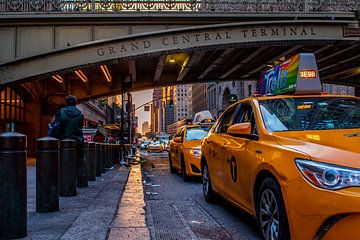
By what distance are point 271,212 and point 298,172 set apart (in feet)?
2.45

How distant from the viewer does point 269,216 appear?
437 centimetres

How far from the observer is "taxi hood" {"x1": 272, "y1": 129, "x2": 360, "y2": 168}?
3.61 m

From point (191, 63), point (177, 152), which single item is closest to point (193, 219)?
point (177, 152)

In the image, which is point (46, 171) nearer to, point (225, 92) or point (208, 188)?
point (208, 188)

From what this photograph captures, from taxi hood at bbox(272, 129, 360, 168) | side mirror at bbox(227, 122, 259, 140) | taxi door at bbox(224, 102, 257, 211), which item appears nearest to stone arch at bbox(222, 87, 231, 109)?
taxi door at bbox(224, 102, 257, 211)

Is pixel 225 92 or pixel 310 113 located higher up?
pixel 225 92

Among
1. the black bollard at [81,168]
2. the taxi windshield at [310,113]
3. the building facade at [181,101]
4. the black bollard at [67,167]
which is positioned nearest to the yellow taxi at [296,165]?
the taxi windshield at [310,113]

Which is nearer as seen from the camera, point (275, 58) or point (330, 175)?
point (330, 175)

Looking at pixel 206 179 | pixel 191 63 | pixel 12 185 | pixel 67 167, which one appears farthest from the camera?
pixel 191 63

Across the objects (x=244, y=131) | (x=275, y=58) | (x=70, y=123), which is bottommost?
(x=244, y=131)

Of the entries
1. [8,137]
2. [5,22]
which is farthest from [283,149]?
[5,22]

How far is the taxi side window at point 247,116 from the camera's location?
5.37 m

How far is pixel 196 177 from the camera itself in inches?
478

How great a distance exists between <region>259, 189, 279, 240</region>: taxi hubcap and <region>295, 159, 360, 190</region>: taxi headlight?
2.08 feet
